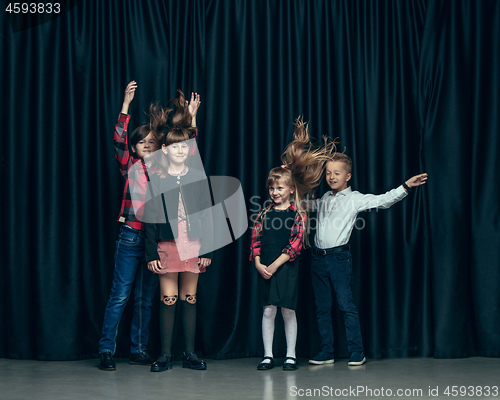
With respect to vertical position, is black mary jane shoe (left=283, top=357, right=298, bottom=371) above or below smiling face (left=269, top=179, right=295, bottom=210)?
below

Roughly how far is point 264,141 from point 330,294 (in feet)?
3.48

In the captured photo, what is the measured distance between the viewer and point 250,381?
7.95 ft

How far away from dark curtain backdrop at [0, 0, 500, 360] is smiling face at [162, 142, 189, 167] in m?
0.44

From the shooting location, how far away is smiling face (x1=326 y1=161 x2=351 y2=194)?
9.32 feet

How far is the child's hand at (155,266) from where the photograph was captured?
8.46ft

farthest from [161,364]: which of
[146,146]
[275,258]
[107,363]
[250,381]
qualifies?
[146,146]

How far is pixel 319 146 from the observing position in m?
3.08

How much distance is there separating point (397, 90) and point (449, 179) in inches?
26.1

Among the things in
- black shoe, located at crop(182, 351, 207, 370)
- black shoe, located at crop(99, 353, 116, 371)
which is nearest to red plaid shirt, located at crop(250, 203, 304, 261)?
black shoe, located at crop(182, 351, 207, 370)

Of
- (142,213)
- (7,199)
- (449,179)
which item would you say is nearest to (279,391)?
(142,213)

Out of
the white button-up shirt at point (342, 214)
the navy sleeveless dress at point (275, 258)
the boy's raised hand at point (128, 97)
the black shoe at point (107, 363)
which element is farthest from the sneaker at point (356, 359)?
the boy's raised hand at point (128, 97)

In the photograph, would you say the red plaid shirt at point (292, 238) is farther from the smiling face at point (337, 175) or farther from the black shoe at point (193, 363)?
the black shoe at point (193, 363)

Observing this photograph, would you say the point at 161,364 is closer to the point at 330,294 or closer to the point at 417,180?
the point at 330,294

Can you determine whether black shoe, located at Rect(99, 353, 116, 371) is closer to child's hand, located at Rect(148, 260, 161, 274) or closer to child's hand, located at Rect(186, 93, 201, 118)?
child's hand, located at Rect(148, 260, 161, 274)
